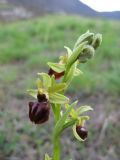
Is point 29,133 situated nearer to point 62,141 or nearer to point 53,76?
point 62,141

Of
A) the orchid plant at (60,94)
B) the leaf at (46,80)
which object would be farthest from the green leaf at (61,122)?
the leaf at (46,80)

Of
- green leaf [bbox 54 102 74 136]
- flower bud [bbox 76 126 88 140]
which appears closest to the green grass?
flower bud [bbox 76 126 88 140]

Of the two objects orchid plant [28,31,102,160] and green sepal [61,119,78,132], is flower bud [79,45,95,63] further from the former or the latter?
green sepal [61,119,78,132]

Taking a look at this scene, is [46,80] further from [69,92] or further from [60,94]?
[69,92]

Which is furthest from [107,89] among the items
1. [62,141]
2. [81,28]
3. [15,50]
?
[81,28]

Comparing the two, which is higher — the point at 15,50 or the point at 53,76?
the point at 53,76

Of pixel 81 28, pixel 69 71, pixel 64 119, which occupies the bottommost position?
pixel 81 28

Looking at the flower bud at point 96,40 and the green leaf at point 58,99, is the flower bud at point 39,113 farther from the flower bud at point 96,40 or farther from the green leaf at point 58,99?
the flower bud at point 96,40

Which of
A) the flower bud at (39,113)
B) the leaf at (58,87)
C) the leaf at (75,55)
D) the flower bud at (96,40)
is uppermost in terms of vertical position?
the flower bud at (96,40)
